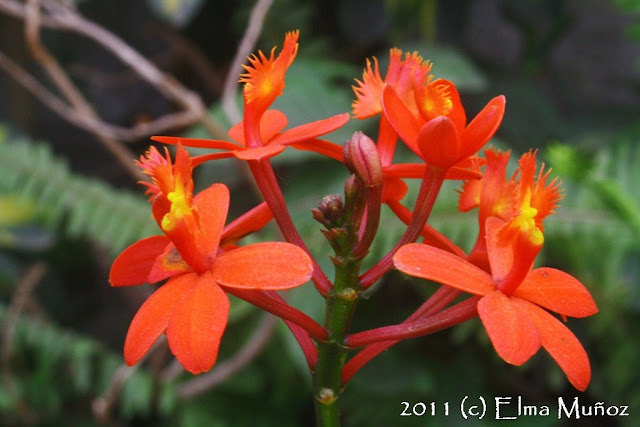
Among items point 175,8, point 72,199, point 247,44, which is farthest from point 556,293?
point 175,8

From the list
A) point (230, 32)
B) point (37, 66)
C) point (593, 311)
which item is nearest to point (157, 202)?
point (593, 311)

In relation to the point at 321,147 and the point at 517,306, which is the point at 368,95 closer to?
the point at 321,147

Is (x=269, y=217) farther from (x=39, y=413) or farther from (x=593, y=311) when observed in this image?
(x=39, y=413)

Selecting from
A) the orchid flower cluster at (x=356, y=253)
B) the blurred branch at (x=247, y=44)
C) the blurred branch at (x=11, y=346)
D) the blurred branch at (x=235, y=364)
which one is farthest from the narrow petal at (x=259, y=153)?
the blurred branch at (x=11, y=346)

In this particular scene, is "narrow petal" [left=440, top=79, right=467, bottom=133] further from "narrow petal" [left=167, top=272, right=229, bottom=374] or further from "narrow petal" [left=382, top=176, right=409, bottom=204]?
"narrow petal" [left=167, top=272, right=229, bottom=374]

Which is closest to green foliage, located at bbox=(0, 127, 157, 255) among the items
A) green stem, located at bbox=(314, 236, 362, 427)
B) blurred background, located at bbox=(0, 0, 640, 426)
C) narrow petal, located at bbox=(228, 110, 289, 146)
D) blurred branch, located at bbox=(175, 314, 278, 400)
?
blurred background, located at bbox=(0, 0, 640, 426)

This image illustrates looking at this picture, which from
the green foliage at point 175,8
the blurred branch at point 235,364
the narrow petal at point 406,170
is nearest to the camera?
the narrow petal at point 406,170

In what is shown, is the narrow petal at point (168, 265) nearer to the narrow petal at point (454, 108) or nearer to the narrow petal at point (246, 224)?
the narrow petal at point (246, 224)

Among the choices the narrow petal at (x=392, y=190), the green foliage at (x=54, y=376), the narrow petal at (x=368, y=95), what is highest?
the green foliage at (x=54, y=376)
